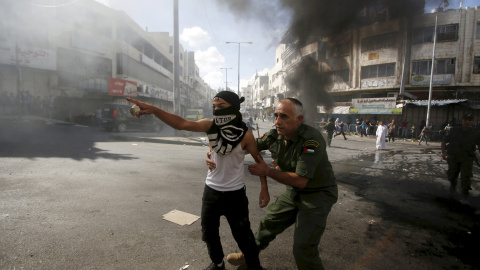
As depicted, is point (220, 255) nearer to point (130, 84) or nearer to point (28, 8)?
point (28, 8)

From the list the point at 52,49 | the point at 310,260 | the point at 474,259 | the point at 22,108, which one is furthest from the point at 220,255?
the point at 52,49

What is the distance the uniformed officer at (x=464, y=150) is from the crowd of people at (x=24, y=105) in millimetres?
17713

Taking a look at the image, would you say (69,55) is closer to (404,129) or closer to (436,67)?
(404,129)

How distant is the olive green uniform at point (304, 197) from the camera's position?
176cm

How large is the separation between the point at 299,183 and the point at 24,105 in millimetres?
18454

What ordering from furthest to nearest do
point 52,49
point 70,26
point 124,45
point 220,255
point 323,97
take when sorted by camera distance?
point 124,45 < point 52,49 < point 70,26 < point 323,97 < point 220,255

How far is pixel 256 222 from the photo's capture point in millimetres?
3180

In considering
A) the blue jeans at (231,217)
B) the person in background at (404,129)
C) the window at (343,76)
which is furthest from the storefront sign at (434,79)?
the blue jeans at (231,217)

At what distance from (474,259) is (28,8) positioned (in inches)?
625

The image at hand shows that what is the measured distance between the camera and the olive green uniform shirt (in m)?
1.76

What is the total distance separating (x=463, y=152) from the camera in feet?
13.5

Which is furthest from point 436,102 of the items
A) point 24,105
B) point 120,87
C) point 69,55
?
point 24,105

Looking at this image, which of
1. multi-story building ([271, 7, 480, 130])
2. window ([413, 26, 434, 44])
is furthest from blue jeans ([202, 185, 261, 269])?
window ([413, 26, 434, 44])

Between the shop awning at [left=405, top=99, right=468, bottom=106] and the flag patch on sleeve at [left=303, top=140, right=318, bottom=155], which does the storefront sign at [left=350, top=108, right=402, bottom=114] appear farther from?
the flag patch on sleeve at [left=303, top=140, right=318, bottom=155]
